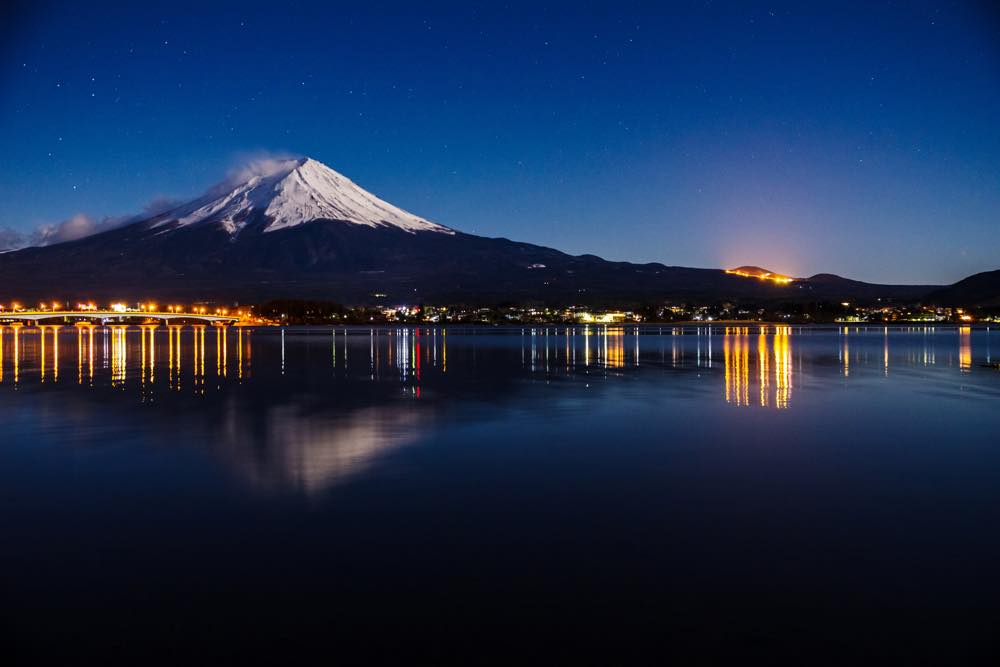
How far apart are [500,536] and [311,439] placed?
18.4ft

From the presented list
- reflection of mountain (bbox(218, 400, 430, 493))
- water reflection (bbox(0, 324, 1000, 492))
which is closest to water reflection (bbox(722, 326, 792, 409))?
water reflection (bbox(0, 324, 1000, 492))

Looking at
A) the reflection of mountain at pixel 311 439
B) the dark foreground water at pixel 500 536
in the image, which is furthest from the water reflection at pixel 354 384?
the dark foreground water at pixel 500 536

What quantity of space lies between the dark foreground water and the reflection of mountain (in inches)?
2.8

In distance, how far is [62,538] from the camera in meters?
6.42

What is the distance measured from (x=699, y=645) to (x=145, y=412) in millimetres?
12729

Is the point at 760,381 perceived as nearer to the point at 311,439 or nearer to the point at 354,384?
the point at 354,384

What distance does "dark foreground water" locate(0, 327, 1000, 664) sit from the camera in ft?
15.1

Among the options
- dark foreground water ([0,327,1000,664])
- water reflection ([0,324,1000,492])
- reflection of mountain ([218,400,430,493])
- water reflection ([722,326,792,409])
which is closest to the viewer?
dark foreground water ([0,327,1000,664])

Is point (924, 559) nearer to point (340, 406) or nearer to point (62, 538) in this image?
point (62, 538)

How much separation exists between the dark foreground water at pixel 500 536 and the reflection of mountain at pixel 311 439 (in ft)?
0.23

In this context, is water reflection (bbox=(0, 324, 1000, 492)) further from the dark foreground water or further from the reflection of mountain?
the dark foreground water

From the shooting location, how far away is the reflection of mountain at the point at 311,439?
8.94m

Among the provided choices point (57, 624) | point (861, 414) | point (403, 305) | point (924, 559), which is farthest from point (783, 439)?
point (403, 305)

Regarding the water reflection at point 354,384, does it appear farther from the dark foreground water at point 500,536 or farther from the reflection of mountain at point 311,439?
the dark foreground water at point 500,536
